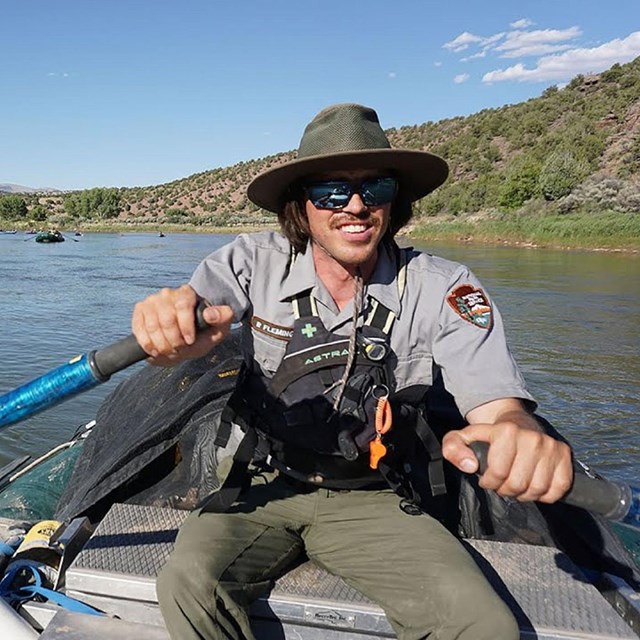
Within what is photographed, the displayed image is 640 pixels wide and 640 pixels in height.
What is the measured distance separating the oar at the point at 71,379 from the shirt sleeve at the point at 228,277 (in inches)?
23.6

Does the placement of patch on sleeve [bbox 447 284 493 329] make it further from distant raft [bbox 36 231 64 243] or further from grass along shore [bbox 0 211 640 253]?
distant raft [bbox 36 231 64 243]

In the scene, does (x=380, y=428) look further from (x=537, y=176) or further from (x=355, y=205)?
(x=537, y=176)

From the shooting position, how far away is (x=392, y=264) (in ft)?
8.23

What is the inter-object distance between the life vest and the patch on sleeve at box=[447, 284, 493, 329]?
19cm

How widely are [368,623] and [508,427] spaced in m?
0.78

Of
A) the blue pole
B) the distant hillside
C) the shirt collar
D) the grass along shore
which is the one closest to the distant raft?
the distant hillside

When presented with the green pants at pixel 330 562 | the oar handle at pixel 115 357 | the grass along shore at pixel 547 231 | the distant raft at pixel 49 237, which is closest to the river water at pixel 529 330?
the oar handle at pixel 115 357

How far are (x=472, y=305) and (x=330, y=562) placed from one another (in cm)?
91

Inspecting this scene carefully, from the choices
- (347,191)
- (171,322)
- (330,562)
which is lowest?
(330,562)

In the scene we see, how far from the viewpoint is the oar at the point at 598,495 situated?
4.64ft

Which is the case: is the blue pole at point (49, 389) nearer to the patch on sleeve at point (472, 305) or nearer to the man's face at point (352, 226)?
the man's face at point (352, 226)

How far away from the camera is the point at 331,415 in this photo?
7.38 ft

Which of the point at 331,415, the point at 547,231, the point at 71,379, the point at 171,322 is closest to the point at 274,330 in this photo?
the point at 331,415

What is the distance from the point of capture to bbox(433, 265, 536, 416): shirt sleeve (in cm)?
210
